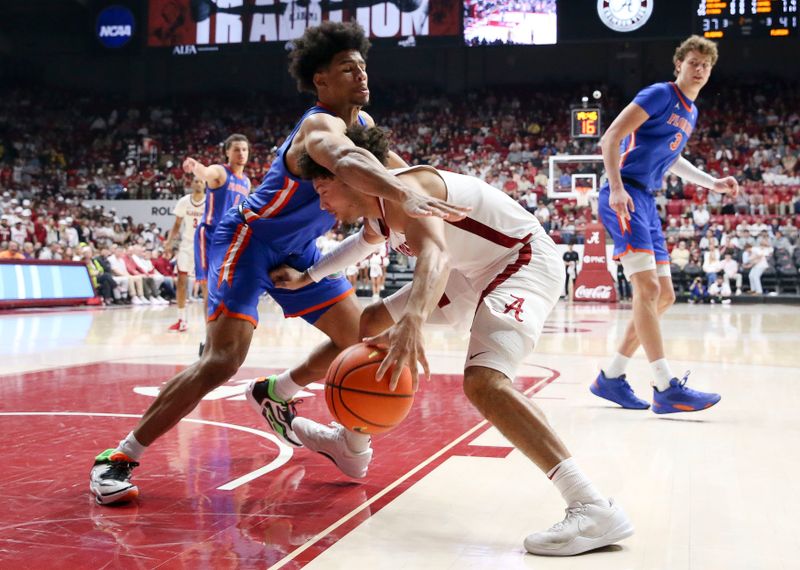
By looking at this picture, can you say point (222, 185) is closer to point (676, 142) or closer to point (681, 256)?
point (676, 142)

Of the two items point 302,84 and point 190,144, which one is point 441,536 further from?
point 190,144

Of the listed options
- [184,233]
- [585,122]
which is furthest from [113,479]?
[585,122]

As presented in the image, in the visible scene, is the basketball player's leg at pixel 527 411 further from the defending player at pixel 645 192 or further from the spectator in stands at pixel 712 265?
the spectator in stands at pixel 712 265

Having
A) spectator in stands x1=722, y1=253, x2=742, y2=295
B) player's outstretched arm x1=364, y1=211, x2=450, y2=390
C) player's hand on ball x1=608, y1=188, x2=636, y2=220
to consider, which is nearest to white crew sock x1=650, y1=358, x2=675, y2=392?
player's hand on ball x1=608, y1=188, x2=636, y2=220

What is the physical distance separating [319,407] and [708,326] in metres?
7.76

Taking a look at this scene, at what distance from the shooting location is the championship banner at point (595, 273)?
18.1 metres

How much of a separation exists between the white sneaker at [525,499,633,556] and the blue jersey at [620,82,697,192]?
2802 mm

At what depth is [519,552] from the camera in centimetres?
239

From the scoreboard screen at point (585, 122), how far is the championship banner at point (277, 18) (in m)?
4.12

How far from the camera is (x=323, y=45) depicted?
11.4 feet

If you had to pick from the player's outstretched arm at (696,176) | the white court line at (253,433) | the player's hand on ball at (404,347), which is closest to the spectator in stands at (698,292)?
the player's outstretched arm at (696,176)

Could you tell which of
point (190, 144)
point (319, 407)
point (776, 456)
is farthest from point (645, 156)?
point (190, 144)

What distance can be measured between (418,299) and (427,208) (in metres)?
0.26

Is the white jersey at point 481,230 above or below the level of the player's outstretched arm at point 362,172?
below
